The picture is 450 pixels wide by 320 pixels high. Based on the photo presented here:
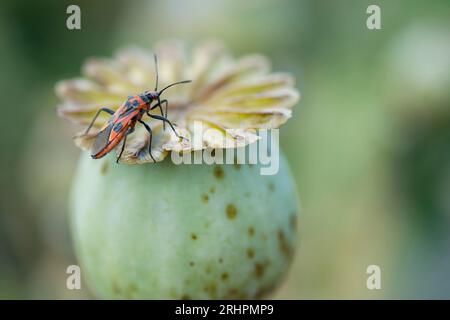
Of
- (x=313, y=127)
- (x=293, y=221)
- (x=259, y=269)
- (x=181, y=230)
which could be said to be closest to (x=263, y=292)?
(x=259, y=269)

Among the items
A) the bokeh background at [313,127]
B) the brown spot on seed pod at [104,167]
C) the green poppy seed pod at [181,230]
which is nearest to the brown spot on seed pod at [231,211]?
the green poppy seed pod at [181,230]

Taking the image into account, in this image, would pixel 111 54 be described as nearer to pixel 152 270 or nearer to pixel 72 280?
pixel 72 280

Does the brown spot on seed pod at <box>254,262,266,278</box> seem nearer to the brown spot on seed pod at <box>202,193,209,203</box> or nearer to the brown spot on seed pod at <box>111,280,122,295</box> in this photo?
the brown spot on seed pod at <box>202,193,209,203</box>

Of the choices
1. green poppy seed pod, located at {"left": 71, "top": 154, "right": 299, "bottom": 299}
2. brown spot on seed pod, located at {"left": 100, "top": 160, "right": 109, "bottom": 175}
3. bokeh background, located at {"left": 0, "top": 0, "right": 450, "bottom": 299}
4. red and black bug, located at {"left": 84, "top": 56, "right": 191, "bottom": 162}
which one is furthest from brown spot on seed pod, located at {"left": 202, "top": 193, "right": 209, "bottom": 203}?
bokeh background, located at {"left": 0, "top": 0, "right": 450, "bottom": 299}

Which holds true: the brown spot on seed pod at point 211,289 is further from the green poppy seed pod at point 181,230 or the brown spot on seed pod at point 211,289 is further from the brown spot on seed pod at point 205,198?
the brown spot on seed pod at point 205,198

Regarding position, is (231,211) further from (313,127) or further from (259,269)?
(313,127)

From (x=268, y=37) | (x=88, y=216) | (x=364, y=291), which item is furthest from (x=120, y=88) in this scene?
(x=364, y=291)
